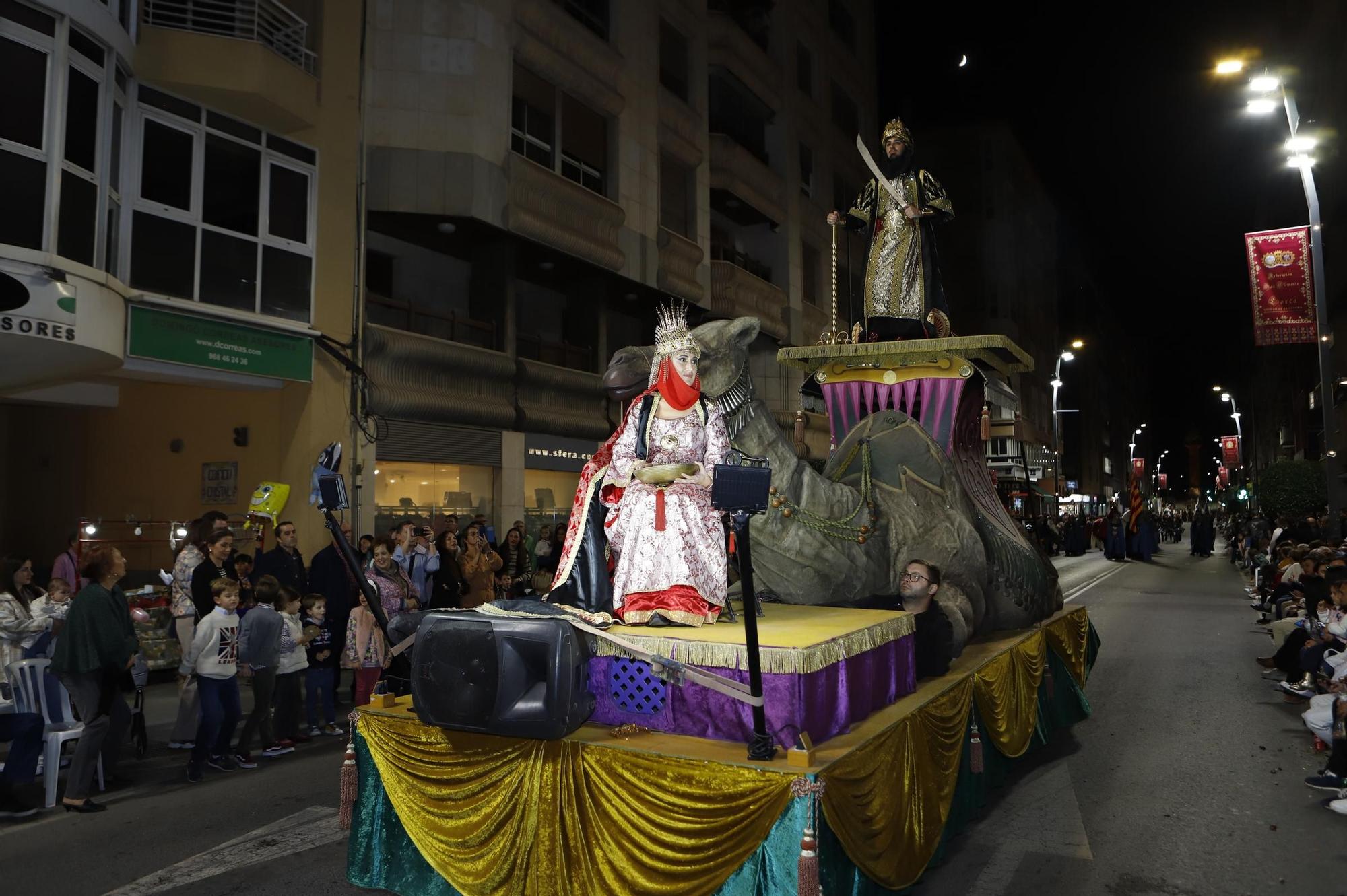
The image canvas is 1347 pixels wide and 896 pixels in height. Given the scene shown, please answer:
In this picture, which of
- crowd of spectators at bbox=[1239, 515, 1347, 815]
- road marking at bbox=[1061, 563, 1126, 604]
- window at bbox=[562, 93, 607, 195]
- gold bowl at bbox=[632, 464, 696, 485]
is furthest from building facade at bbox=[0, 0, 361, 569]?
road marking at bbox=[1061, 563, 1126, 604]

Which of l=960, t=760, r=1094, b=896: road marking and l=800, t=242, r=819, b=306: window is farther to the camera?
l=800, t=242, r=819, b=306: window

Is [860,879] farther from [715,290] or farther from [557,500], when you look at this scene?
[715,290]

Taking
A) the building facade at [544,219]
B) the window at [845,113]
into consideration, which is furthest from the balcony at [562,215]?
the window at [845,113]

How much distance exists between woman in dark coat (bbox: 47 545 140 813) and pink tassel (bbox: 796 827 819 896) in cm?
531

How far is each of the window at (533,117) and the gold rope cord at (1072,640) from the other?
1319 centimetres

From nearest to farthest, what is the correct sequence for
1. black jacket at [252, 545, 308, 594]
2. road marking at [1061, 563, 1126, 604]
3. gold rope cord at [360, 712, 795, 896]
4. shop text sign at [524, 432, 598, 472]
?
gold rope cord at [360, 712, 795, 896] → black jacket at [252, 545, 308, 594] → shop text sign at [524, 432, 598, 472] → road marking at [1061, 563, 1126, 604]

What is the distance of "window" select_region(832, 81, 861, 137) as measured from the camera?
104ft

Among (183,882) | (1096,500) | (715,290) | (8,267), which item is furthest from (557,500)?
(1096,500)

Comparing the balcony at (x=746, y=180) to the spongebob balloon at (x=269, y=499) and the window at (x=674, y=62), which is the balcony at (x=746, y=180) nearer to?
the window at (x=674, y=62)

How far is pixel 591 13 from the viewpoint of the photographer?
2017 centimetres

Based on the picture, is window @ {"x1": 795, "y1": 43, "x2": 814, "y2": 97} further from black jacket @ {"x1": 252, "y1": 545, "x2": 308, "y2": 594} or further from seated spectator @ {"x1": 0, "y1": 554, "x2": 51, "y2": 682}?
seated spectator @ {"x1": 0, "y1": 554, "x2": 51, "y2": 682}

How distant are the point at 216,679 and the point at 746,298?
64.4ft

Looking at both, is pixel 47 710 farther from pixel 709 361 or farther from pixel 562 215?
pixel 562 215

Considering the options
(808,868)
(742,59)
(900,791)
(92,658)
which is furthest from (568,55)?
(808,868)
